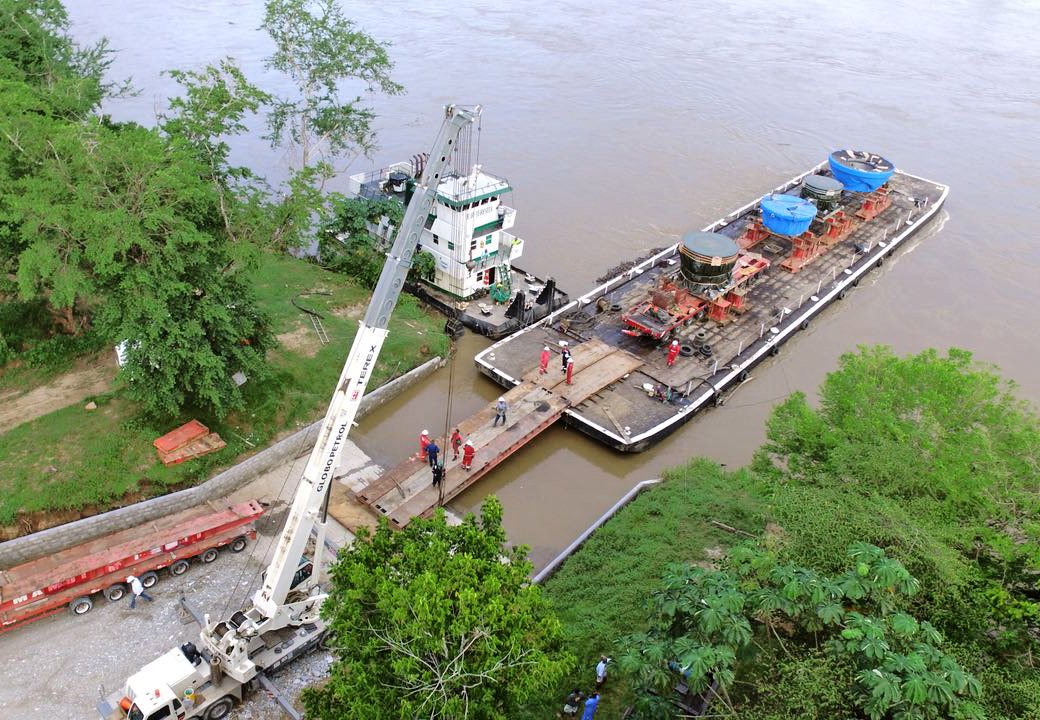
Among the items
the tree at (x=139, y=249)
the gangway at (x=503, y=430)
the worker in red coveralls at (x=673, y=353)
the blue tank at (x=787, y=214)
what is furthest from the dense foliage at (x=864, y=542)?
the blue tank at (x=787, y=214)

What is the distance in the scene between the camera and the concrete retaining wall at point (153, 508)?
17141mm

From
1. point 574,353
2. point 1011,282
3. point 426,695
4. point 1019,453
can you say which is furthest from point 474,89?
point 426,695

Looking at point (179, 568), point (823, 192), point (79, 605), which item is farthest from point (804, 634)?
point (823, 192)

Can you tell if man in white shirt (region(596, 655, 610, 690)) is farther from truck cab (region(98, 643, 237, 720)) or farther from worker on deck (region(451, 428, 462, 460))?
worker on deck (region(451, 428, 462, 460))

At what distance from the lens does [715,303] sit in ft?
94.8

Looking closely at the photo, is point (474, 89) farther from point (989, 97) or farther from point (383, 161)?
point (989, 97)

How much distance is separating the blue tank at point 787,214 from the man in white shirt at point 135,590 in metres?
27.9

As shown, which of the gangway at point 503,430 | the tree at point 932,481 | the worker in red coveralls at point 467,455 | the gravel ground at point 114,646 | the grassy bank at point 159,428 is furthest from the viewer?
the worker in red coveralls at point 467,455

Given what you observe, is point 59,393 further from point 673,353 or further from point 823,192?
point 823,192

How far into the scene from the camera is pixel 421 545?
1241 centimetres

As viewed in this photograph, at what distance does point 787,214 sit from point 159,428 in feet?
86.0

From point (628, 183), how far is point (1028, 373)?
21.6 metres

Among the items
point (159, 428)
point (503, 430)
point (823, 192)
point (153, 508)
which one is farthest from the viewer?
point (823, 192)

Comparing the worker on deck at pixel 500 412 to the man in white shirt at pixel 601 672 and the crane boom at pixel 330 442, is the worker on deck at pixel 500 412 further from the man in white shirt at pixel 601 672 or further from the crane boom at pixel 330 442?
the man in white shirt at pixel 601 672
